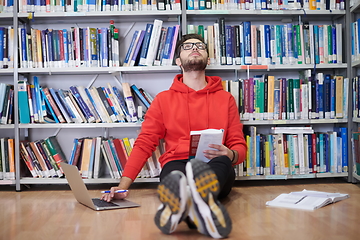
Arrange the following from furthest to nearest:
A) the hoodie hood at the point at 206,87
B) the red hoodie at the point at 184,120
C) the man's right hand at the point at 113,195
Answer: the hoodie hood at the point at 206,87
the red hoodie at the point at 184,120
the man's right hand at the point at 113,195

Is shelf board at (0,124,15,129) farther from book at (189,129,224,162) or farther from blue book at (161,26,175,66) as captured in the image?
book at (189,129,224,162)

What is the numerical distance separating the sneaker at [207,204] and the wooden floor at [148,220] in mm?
97

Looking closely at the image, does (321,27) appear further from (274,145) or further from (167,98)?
(167,98)

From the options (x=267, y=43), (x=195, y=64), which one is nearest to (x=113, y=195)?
(x=195, y=64)

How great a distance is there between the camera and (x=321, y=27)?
2854 mm

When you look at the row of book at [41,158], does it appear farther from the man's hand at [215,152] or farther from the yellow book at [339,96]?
the yellow book at [339,96]

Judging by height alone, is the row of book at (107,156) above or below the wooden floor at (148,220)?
above

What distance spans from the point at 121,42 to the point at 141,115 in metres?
0.70

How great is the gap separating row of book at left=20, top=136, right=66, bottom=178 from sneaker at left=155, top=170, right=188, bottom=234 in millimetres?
1509

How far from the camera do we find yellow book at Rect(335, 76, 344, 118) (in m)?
2.83

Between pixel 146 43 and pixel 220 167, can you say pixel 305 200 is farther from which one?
pixel 146 43

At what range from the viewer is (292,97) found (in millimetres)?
2832

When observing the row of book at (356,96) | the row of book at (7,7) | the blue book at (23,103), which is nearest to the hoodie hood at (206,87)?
the row of book at (356,96)

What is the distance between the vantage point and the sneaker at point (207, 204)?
1.51 metres
